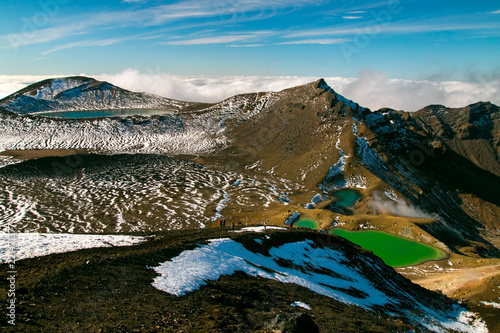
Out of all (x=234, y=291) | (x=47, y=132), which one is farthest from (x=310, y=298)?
(x=47, y=132)

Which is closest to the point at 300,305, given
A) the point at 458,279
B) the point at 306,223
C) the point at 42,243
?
the point at 42,243

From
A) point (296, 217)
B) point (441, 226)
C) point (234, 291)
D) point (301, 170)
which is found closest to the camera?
point (234, 291)

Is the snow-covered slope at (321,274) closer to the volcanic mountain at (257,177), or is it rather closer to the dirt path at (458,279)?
the dirt path at (458,279)

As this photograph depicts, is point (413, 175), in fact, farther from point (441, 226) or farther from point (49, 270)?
point (49, 270)

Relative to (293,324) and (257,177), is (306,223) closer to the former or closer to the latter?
(257,177)

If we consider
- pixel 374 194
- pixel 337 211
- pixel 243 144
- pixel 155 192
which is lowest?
pixel 155 192
